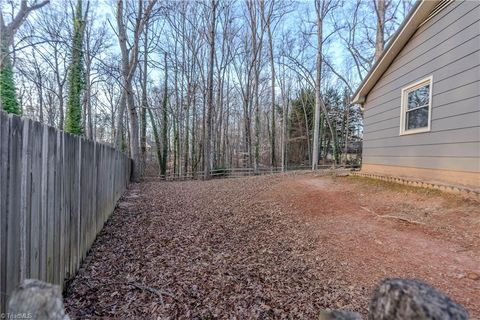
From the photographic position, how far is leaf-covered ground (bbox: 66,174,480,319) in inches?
99.7

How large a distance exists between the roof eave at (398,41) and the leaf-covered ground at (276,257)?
4002 mm

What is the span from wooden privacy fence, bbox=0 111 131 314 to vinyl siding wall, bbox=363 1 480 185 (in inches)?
235

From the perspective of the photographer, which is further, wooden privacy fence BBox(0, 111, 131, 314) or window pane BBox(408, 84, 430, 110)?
window pane BBox(408, 84, 430, 110)

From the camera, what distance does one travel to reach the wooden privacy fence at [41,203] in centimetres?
165

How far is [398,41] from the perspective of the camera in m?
7.05

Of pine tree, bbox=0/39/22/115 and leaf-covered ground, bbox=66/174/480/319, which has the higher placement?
pine tree, bbox=0/39/22/115

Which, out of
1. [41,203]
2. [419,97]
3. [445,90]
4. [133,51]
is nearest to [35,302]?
[41,203]

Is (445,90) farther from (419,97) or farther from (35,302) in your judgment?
(35,302)

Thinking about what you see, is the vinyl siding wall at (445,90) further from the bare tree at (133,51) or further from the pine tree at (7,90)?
the pine tree at (7,90)

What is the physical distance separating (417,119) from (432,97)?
0.75 metres

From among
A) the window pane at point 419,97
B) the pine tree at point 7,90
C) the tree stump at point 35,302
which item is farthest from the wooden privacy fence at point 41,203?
the pine tree at point 7,90

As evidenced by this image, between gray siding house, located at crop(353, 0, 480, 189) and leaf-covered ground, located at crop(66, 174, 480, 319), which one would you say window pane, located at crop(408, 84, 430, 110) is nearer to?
gray siding house, located at crop(353, 0, 480, 189)

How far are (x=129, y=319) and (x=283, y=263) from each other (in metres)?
1.80

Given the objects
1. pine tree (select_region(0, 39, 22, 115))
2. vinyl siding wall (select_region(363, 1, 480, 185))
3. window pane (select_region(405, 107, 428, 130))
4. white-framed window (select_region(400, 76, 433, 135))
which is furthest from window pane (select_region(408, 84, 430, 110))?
pine tree (select_region(0, 39, 22, 115))
